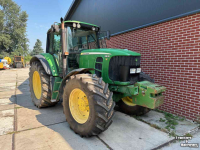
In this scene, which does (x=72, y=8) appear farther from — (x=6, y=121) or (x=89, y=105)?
(x=89, y=105)

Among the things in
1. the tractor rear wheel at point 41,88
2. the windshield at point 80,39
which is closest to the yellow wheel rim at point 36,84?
the tractor rear wheel at point 41,88

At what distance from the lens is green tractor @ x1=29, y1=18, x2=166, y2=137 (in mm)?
2451

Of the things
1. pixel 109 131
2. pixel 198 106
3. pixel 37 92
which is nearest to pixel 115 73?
pixel 109 131

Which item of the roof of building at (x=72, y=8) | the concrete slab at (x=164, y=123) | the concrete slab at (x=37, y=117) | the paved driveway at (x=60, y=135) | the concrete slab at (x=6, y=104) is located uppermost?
the roof of building at (x=72, y=8)

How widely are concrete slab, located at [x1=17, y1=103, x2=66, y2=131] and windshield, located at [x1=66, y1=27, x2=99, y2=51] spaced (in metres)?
1.77

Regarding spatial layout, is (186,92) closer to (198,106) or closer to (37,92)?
(198,106)

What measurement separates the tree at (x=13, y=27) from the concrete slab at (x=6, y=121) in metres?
27.5

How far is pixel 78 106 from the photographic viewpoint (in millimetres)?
2914

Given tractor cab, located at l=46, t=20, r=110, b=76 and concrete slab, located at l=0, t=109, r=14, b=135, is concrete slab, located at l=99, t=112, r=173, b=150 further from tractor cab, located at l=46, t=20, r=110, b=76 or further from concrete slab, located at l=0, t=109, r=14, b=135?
concrete slab, located at l=0, t=109, r=14, b=135

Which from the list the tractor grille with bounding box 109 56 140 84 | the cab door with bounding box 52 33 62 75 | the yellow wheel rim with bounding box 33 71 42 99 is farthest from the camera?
the yellow wheel rim with bounding box 33 71 42 99

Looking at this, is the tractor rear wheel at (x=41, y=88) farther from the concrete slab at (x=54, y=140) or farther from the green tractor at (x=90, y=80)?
the concrete slab at (x=54, y=140)

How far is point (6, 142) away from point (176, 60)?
425cm

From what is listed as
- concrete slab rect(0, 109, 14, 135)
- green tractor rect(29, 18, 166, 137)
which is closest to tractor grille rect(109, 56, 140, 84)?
green tractor rect(29, 18, 166, 137)

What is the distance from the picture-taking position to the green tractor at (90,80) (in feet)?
8.04
